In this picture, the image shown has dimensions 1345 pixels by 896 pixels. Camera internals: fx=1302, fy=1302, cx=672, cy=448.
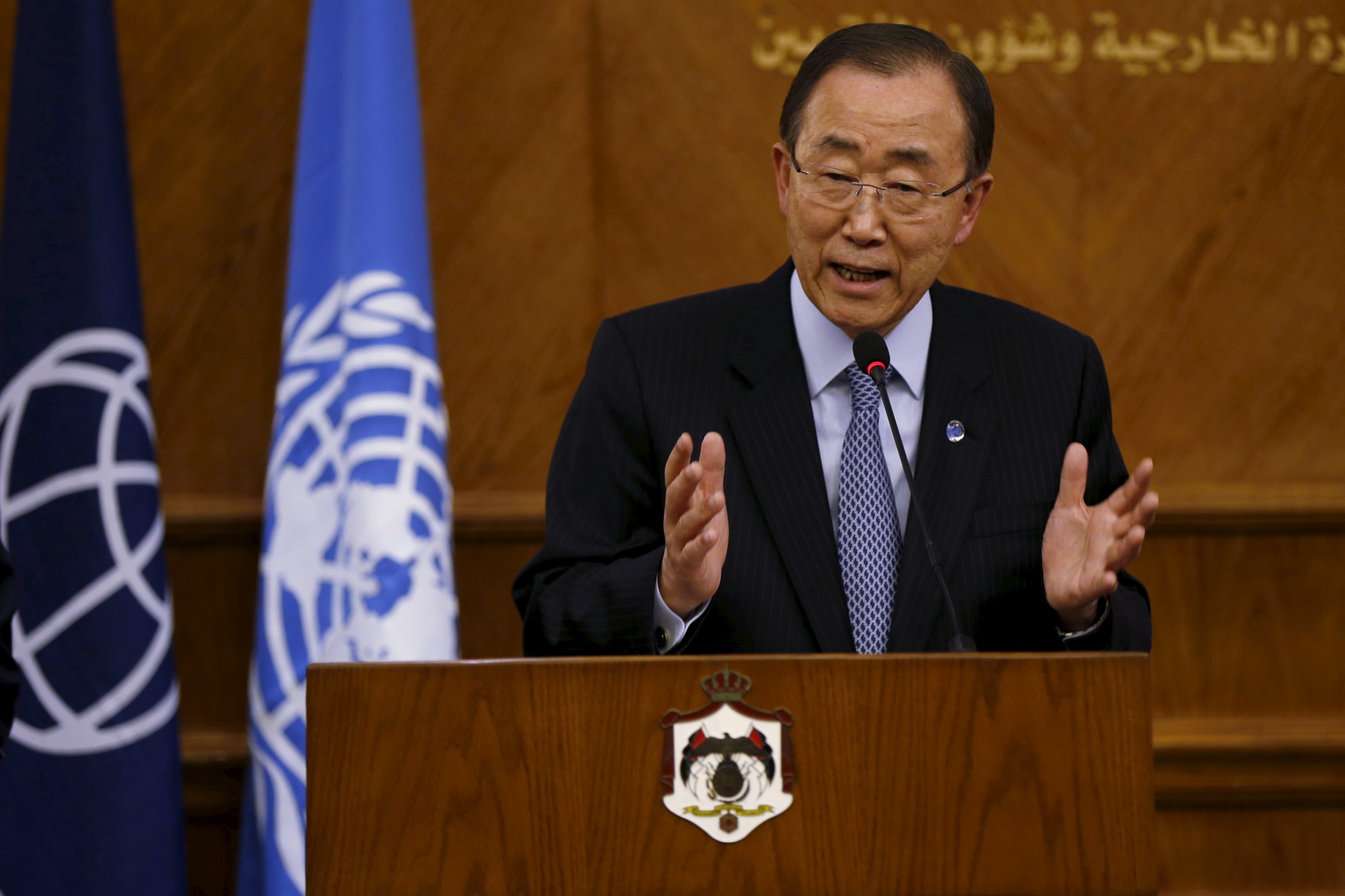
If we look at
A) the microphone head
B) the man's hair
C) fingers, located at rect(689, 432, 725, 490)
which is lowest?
fingers, located at rect(689, 432, 725, 490)

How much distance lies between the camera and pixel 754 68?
3158 mm

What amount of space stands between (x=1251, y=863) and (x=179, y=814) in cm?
244

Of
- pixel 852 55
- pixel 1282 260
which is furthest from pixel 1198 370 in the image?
pixel 852 55

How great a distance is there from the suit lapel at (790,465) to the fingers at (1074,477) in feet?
0.95

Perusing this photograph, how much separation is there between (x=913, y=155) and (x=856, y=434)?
15.2 inches

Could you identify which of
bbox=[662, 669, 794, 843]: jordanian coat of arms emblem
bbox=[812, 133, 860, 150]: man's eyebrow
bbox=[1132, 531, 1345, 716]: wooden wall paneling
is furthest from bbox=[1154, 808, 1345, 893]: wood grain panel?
bbox=[662, 669, 794, 843]: jordanian coat of arms emblem

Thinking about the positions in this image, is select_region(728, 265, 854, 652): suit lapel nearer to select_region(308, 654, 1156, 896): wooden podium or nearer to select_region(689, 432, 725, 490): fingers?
select_region(689, 432, 725, 490): fingers

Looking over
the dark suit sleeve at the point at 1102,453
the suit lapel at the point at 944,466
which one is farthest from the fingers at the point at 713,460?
the dark suit sleeve at the point at 1102,453

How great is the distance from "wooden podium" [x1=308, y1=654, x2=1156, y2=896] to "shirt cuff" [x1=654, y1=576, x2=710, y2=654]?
0.35m

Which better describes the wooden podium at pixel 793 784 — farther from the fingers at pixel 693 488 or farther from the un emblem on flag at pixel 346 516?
the un emblem on flag at pixel 346 516

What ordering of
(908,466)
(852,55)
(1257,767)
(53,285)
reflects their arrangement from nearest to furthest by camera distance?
(908,466) → (852,55) → (53,285) → (1257,767)

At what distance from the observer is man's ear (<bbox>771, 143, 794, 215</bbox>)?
1833 mm

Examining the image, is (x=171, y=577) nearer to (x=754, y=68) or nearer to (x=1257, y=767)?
(x=754, y=68)

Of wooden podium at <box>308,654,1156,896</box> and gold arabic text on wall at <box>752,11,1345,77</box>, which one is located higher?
gold arabic text on wall at <box>752,11,1345,77</box>
